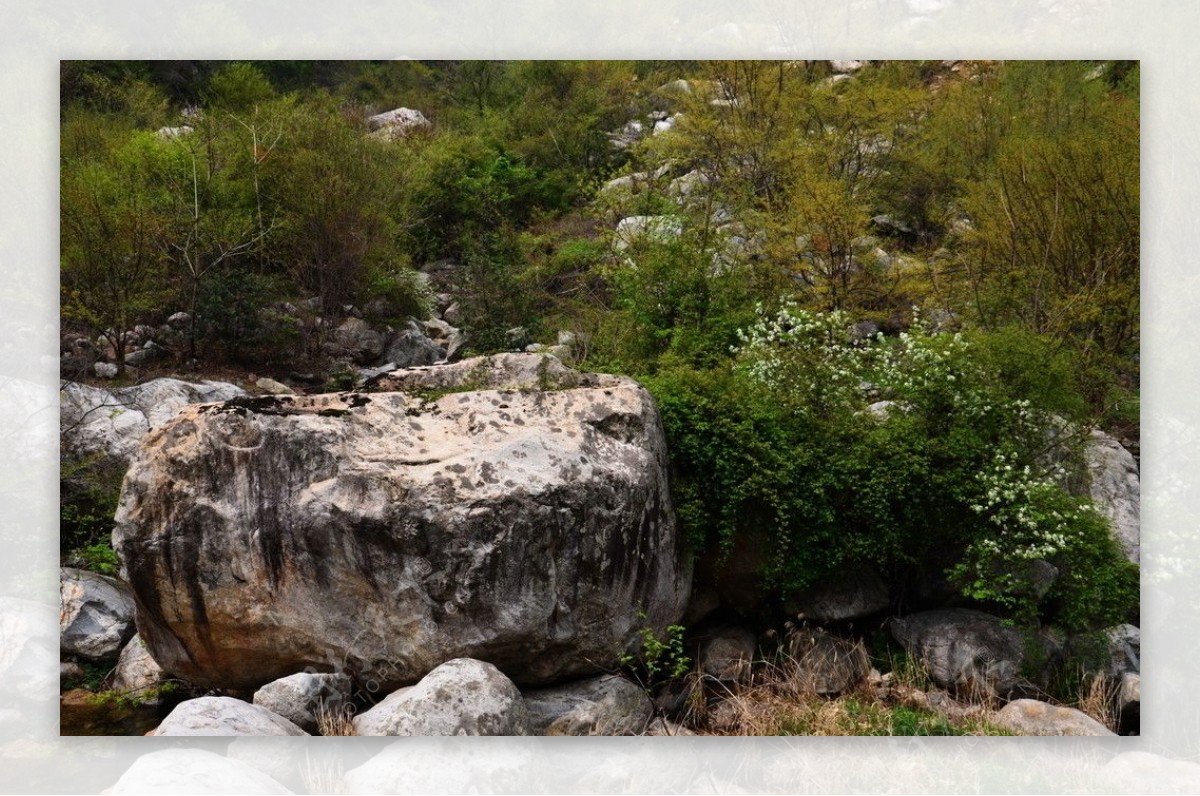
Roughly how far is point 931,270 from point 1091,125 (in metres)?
1.85

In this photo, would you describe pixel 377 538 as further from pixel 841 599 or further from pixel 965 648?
pixel 965 648

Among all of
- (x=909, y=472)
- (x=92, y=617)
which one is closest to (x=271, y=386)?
(x=92, y=617)

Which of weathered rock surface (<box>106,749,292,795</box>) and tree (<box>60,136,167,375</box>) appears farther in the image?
tree (<box>60,136,167,375</box>)

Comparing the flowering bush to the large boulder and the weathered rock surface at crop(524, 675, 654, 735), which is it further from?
the weathered rock surface at crop(524, 675, 654, 735)

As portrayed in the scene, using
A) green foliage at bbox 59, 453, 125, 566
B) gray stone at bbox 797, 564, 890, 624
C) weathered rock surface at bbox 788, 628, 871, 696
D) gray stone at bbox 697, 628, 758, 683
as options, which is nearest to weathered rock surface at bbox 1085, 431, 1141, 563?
gray stone at bbox 797, 564, 890, 624

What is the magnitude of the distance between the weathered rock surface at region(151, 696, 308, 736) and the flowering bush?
3.18 m

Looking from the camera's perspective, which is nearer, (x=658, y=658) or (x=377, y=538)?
(x=377, y=538)

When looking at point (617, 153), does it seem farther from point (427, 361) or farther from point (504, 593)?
point (504, 593)

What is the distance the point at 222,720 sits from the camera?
6.72m

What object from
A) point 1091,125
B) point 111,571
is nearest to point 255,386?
point 111,571

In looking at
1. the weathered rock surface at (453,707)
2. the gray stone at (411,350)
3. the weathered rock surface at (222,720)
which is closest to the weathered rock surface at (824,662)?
the weathered rock surface at (453,707)

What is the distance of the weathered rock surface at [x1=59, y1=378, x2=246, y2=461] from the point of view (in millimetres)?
9375

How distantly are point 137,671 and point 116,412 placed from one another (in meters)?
2.81

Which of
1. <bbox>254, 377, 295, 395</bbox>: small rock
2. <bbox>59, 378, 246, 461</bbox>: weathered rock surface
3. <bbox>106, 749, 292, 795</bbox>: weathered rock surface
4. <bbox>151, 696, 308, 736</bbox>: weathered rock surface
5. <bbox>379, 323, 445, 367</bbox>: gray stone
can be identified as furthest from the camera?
<bbox>379, 323, 445, 367</bbox>: gray stone
